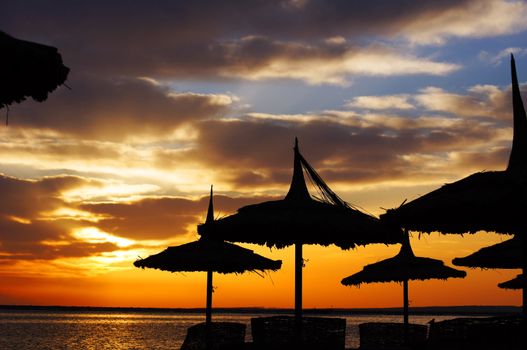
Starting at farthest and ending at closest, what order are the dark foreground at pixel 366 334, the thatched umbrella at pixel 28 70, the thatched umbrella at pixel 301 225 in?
1. the thatched umbrella at pixel 301 225
2. the dark foreground at pixel 366 334
3. the thatched umbrella at pixel 28 70

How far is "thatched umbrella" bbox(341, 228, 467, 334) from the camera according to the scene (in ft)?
58.2

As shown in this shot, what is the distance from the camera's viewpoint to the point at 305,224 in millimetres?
11227

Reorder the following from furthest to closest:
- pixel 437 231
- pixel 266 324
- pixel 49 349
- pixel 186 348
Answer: pixel 49 349, pixel 186 348, pixel 266 324, pixel 437 231

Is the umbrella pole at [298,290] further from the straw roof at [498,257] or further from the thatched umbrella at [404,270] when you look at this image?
the thatched umbrella at [404,270]

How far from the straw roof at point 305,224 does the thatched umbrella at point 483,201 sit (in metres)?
0.78

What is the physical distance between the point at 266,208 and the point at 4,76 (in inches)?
231

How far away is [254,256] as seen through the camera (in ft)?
49.3

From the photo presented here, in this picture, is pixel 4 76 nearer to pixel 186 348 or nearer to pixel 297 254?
pixel 297 254

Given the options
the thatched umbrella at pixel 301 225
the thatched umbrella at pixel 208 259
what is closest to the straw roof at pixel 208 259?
the thatched umbrella at pixel 208 259

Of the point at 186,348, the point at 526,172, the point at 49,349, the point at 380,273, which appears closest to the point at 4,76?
the point at 526,172

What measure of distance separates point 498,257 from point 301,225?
4.77 metres

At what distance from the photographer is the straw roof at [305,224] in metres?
11.3

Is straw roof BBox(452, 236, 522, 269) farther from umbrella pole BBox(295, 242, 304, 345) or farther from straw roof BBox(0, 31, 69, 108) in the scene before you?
straw roof BBox(0, 31, 69, 108)

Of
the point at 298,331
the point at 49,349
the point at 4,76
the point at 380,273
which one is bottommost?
the point at 49,349
